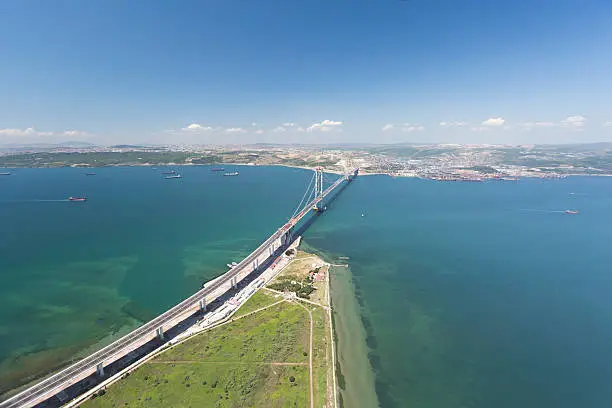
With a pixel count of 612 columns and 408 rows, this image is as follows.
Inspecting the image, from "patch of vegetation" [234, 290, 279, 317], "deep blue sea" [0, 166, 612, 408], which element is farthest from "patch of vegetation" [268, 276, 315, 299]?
"deep blue sea" [0, 166, 612, 408]

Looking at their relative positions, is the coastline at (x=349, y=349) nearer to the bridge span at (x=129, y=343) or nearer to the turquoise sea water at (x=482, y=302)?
the turquoise sea water at (x=482, y=302)

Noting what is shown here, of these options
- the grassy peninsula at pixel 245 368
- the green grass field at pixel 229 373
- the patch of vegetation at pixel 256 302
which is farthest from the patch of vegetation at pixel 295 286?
the green grass field at pixel 229 373

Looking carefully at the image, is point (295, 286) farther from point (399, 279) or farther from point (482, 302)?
Result: point (482, 302)

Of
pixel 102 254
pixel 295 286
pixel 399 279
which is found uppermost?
pixel 102 254

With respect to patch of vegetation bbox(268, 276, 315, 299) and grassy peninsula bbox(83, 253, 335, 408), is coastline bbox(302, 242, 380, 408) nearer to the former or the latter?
grassy peninsula bbox(83, 253, 335, 408)

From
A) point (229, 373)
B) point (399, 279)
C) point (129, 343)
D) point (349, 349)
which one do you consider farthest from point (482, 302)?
point (129, 343)

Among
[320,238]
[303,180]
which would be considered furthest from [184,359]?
[303,180]

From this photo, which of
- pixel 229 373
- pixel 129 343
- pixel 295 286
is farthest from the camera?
pixel 295 286

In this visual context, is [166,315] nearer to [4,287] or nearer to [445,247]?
[4,287]
